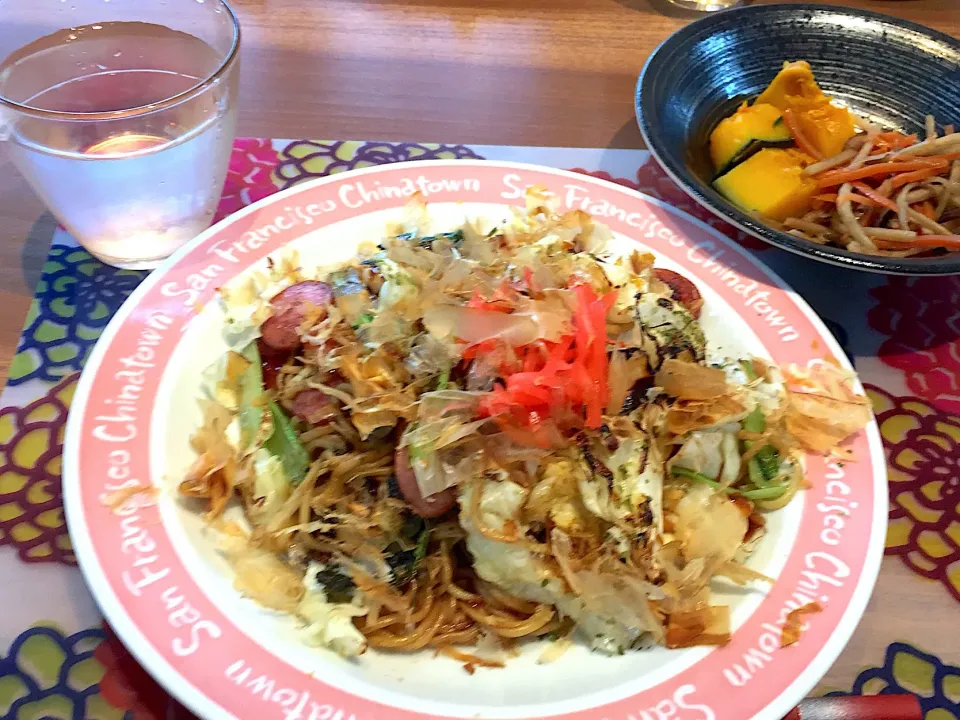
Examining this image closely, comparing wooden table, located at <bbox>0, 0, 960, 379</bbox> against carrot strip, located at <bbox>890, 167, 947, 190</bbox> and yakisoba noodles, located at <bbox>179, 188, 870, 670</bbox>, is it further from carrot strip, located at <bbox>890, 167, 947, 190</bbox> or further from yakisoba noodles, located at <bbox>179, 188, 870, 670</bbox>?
yakisoba noodles, located at <bbox>179, 188, 870, 670</bbox>

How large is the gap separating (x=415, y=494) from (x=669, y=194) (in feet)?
3.89

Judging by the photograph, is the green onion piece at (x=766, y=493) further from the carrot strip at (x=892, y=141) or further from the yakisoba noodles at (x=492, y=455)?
the carrot strip at (x=892, y=141)

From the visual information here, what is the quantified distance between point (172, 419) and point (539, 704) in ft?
2.40

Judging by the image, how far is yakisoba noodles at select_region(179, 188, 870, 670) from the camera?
3.47ft

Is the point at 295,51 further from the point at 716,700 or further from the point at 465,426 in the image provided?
the point at 716,700

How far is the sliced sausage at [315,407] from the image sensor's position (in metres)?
1.16

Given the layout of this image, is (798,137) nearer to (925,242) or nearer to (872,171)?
(872,171)

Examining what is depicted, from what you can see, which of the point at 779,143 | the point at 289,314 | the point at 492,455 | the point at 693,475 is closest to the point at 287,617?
the point at 492,455

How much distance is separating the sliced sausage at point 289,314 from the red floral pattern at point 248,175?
574 mm

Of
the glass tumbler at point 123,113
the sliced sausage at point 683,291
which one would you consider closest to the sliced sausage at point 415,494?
the sliced sausage at point 683,291

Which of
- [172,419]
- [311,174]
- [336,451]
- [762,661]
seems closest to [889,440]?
[762,661]

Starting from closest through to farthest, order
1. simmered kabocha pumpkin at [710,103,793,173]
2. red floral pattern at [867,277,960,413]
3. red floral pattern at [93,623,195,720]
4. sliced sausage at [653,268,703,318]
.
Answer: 1. red floral pattern at [93,623,195,720]
2. sliced sausage at [653,268,703,318]
3. red floral pattern at [867,277,960,413]
4. simmered kabocha pumpkin at [710,103,793,173]

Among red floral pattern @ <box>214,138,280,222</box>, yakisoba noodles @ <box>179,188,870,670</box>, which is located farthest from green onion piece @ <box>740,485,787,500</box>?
red floral pattern @ <box>214,138,280,222</box>

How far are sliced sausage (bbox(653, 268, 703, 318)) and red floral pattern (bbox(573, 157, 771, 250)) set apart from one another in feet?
1.41
